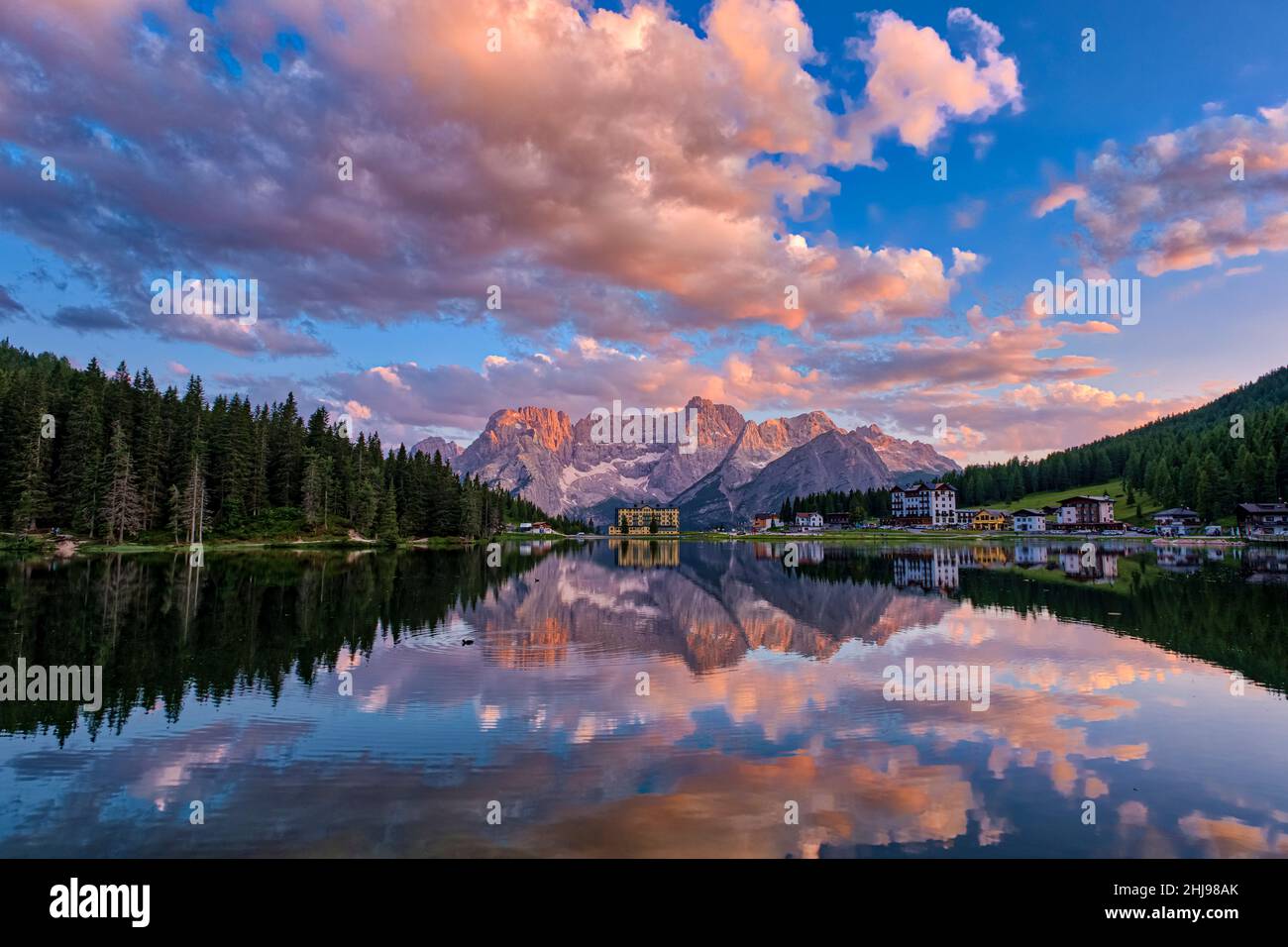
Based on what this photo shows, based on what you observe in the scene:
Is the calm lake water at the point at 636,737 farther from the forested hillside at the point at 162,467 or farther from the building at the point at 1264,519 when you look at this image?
the building at the point at 1264,519

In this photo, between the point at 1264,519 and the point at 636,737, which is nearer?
the point at 636,737

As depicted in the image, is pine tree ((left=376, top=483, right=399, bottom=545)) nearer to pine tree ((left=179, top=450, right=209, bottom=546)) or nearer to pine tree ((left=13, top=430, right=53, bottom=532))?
pine tree ((left=179, top=450, right=209, bottom=546))

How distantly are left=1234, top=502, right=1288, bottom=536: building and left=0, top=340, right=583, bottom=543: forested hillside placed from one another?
710 ft

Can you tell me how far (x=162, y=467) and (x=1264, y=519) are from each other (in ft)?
856

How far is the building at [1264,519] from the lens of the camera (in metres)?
174

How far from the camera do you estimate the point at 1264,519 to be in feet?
583

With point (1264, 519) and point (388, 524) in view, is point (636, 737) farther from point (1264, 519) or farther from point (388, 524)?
point (1264, 519)

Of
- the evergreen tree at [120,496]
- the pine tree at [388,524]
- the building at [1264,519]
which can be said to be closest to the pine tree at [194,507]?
the evergreen tree at [120,496]

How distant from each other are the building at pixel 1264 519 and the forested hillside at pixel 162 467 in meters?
216

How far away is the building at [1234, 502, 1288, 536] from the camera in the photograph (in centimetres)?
17435

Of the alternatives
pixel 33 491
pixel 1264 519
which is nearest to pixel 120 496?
pixel 33 491

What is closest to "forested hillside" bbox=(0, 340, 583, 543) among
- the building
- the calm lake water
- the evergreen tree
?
the evergreen tree

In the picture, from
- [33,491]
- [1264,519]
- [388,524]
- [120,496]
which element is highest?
[33,491]

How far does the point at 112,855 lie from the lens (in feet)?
48.9
